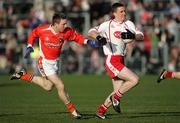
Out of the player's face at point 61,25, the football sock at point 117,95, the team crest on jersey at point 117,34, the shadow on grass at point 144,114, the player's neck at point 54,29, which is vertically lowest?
the shadow on grass at point 144,114

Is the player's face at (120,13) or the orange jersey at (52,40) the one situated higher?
the player's face at (120,13)

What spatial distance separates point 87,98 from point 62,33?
5523 mm

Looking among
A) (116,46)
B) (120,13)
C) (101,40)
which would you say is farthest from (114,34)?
(101,40)

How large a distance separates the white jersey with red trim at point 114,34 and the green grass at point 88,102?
140 centimetres

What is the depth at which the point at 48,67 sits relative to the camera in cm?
1457

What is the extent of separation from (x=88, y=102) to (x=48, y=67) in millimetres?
4079

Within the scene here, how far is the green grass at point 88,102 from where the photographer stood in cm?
1392

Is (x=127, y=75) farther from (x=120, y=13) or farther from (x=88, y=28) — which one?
(x=88, y=28)

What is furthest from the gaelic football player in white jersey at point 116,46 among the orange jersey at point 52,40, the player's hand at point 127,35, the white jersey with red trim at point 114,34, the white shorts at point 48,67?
the white shorts at point 48,67

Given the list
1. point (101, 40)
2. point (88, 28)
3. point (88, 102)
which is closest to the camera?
point (101, 40)

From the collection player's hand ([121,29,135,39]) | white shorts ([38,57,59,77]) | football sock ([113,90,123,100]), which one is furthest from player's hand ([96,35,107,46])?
white shorts ([38,57,59,77])

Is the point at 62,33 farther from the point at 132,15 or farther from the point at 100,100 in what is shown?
the point at 132,15

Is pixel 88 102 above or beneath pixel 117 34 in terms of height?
beneath

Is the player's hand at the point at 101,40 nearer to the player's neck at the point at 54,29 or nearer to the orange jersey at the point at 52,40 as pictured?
the orange jersey at the point at 52,40
